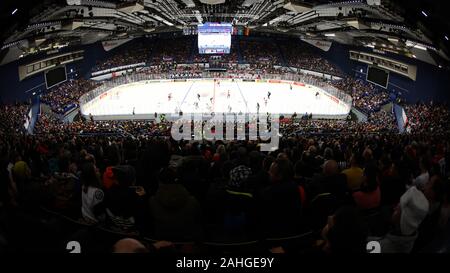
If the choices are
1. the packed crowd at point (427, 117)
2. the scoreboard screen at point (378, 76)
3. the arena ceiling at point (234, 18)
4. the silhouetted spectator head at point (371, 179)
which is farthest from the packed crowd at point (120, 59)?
the silhouetted spectator head at point (371, 179)

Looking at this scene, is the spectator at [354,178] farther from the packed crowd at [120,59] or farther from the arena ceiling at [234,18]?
the packed crowd at [120,59]

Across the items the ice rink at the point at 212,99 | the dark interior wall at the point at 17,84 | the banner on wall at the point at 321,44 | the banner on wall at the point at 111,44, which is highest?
the banner on wall at the point at 321,44

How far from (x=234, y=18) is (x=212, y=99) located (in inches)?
414

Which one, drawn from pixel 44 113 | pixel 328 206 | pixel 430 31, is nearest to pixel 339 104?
pixel 430 31

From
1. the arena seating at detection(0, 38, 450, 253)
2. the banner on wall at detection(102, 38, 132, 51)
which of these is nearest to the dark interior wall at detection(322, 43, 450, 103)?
the arena seating at detection(0, 38, 450, 253)

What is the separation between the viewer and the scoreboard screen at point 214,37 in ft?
130

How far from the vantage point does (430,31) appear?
13.8 metres

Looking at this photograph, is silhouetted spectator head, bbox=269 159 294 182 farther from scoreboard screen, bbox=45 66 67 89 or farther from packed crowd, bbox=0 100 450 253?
scoreboard screen, bbox=45 66 67 89

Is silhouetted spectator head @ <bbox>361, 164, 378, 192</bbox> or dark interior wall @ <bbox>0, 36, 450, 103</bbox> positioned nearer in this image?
silhouetted spectator head @ <bbox>361, 164, 378, 192</bbox>

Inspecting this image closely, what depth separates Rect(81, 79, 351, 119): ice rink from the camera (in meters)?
30.6

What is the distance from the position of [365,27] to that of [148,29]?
83.9 feet

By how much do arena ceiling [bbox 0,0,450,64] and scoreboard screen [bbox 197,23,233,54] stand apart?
2.99 ft

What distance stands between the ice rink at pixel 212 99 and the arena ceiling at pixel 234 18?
6.69m
